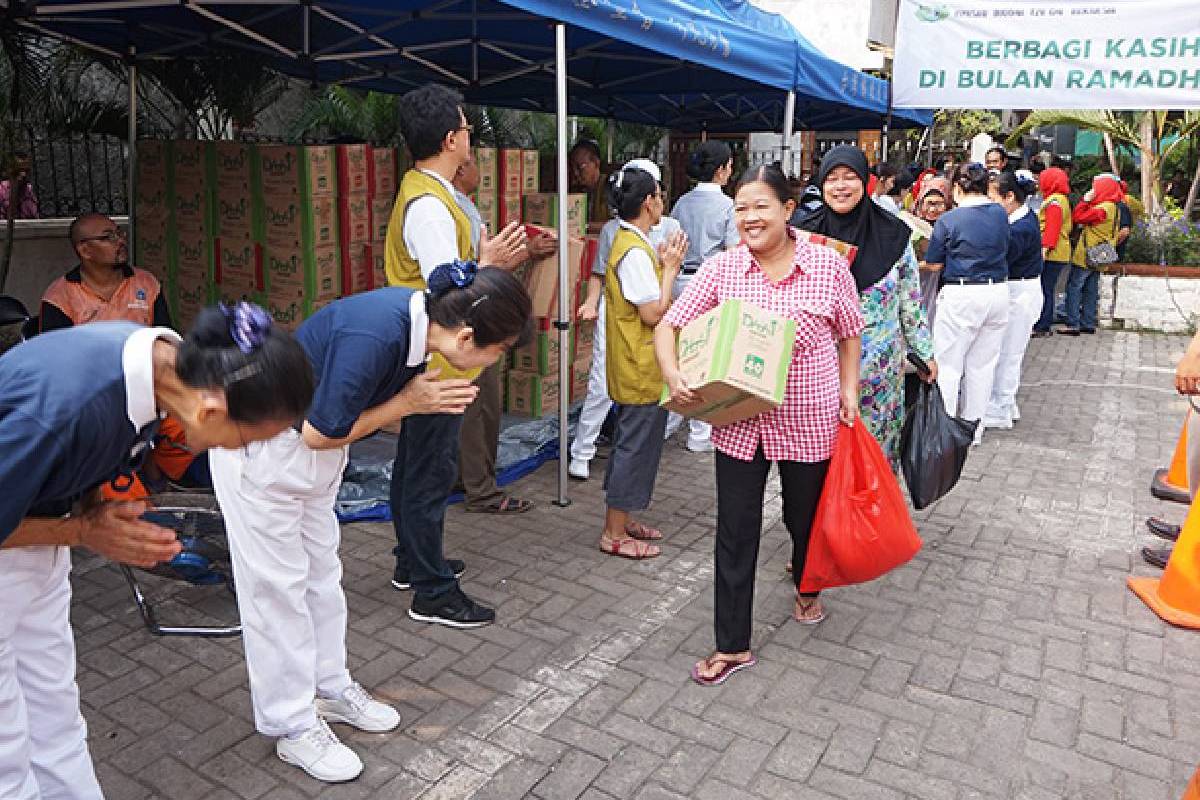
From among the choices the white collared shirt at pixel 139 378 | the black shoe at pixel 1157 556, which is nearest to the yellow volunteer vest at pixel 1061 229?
the black shoe at pixel 1157 556

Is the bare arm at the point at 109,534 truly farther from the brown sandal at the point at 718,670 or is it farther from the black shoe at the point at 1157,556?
the black shoe at the point at 1157,556

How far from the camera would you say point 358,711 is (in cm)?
296

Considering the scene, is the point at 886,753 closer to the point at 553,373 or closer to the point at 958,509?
the point at 958,509

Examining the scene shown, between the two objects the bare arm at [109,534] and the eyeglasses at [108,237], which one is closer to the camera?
the bare arm at [109,534]

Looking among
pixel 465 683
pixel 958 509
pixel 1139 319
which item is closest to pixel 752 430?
pixel 465 683

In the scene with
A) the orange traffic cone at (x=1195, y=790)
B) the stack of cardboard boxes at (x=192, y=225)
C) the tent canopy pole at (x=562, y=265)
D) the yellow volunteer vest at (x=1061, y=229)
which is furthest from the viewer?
the yellow volunteer vest at (x=1061, y=229)

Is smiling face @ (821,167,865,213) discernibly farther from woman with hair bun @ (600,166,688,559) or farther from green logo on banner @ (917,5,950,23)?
green logo on banner @ (917,5,950,23)

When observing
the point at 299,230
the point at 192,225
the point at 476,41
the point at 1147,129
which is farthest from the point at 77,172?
the point at 1147,129

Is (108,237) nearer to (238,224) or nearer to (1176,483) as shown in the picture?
(238,224)

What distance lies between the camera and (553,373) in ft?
20.5

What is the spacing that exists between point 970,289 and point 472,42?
3.43 meters

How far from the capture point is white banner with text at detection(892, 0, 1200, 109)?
19.8 ft

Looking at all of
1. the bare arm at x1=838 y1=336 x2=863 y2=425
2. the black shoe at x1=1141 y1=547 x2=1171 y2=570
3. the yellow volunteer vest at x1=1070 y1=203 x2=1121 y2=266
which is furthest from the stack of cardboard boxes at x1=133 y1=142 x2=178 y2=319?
the yellow volunteer vest at x1=1070 y1=203 x2=1121 y2=266

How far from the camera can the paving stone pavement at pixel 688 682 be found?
279 centimetres
